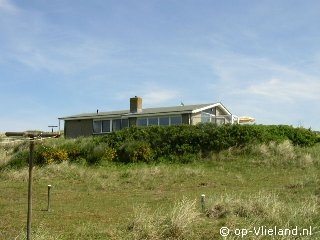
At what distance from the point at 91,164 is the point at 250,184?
13.3 meters

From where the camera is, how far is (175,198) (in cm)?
1661

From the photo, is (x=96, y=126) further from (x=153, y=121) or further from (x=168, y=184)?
(x=168, y=184)

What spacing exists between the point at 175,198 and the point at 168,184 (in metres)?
4.85

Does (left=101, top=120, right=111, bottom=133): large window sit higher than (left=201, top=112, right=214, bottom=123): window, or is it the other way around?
(left=201, top=112, right=214, bottom=123): window

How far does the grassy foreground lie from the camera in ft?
30.7

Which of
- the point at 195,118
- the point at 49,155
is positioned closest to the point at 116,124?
the point at 195,118

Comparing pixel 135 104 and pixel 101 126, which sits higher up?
pixel 135 104

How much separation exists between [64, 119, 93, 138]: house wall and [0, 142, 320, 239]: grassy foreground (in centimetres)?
1164

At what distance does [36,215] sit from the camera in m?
13.9

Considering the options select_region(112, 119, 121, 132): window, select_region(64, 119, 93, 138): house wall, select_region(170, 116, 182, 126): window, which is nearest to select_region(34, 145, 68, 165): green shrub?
select_region(170, 116, 182, 126): window

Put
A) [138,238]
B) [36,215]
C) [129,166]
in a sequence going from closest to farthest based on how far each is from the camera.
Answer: [138,238] < [36,215] < [129,166]

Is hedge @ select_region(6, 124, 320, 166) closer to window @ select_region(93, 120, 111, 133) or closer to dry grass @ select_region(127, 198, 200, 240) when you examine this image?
window @ select_region(93, 120, 111, 133)

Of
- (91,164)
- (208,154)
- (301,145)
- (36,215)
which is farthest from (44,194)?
(301,145)

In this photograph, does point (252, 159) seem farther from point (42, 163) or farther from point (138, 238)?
point (138, 238)
